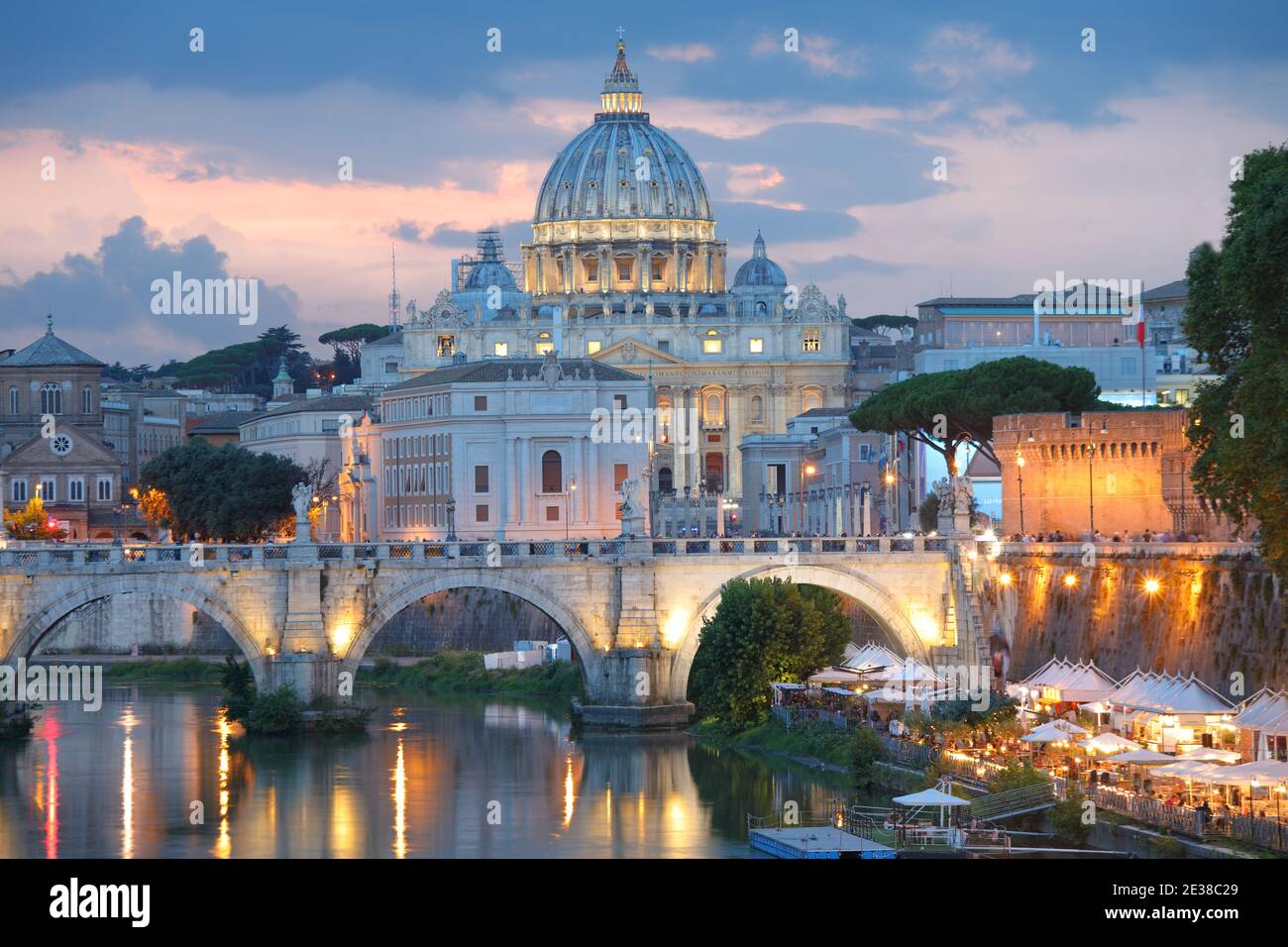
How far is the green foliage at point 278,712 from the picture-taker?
60.4 meters

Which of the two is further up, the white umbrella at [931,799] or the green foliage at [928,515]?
the green foliage at [928,515]

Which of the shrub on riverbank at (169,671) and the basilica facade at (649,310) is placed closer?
the shrub on riverbank at (169,671)

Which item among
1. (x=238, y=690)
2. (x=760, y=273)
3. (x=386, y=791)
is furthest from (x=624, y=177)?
(x=386, y=791)

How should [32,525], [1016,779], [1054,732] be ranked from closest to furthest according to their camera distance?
[1016,779]
[1054,732]
[32,525]

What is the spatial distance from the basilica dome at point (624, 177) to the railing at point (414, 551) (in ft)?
398

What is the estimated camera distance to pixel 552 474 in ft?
357

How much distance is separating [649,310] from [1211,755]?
127921 millimetres

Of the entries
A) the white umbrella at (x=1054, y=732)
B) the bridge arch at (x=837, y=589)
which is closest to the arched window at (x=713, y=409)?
the bridge arch at (x=837, y=589)

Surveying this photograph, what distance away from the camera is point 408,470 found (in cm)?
11288

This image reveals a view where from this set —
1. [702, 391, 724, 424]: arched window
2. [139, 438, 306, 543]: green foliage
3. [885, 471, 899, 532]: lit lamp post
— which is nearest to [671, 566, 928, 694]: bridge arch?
[885, 471, 899, 532]: lit lamp post

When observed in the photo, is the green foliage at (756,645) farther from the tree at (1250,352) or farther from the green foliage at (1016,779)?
the green foliage at (1016,779)

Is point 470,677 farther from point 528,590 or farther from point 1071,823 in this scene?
point 1071,823

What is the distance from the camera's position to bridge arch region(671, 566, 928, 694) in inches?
2451
